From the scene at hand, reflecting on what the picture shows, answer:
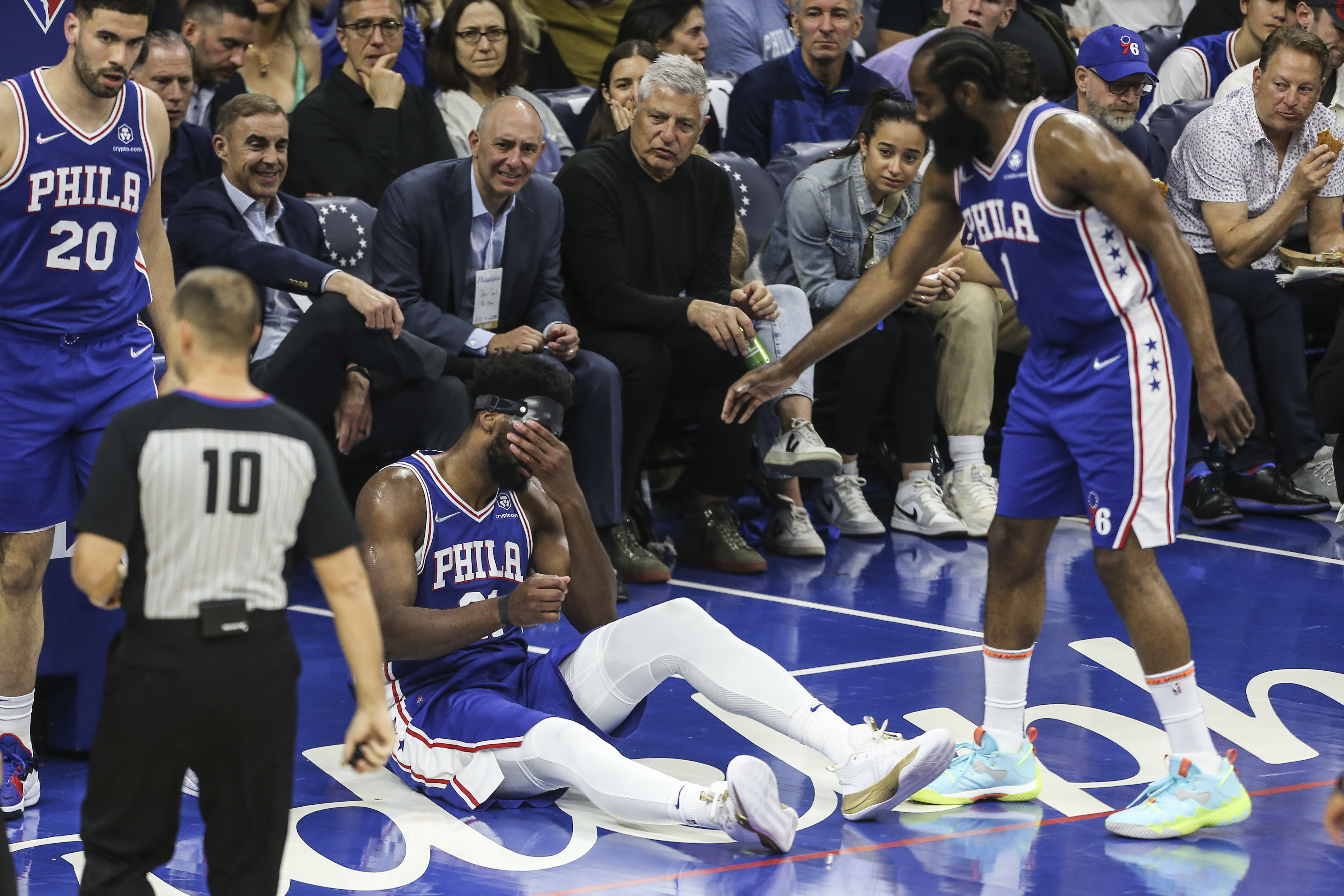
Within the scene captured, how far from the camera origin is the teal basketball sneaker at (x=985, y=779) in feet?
13.4

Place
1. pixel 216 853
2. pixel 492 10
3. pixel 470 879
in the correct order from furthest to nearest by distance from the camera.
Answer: pixel 492 10 < pixel 470 879 < pixel 216 853

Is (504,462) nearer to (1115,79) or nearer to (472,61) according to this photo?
(472,61)

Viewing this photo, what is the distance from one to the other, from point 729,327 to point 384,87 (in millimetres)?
1779

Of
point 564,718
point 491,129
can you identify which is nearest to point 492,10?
point 491,129

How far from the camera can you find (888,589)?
19.7 ft

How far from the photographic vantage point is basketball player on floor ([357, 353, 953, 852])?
374 cm

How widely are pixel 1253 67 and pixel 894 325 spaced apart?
242cm

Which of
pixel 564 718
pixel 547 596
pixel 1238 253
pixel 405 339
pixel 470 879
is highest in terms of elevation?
pixel 1238 253

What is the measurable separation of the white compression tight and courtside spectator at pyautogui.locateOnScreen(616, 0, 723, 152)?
3.95m

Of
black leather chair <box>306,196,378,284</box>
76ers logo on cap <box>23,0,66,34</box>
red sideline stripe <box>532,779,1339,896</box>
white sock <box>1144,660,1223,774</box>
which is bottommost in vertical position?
red sideline stripe <box>532,779,1339,896</box>

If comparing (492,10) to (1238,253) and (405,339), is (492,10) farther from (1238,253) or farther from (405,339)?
(1238,253)

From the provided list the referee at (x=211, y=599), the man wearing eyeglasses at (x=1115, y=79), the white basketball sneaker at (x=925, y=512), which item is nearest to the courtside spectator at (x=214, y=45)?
the white basketball sneaker at (x=925, y=512)

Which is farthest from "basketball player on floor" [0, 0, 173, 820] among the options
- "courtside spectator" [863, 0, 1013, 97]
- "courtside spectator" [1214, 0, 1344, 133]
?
"courtside spectator" [1214, 0, 1344, 133]

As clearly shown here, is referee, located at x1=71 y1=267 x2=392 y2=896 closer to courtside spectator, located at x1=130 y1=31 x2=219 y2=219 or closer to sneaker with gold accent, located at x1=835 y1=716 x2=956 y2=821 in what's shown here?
sneaker with gold accent, located at x1=835 y1=716 x2=956 y2=821
